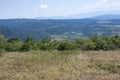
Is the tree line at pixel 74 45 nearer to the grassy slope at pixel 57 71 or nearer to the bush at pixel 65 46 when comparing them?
the bush at pixel 65 46

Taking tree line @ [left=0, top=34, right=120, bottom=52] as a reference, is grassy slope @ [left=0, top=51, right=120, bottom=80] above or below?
above

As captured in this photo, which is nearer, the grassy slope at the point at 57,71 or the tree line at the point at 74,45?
the grassy slope at the point at 57,71

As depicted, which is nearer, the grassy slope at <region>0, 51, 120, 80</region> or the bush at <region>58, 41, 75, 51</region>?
the grassy slope at <region>0, 51, 120, 80</region>

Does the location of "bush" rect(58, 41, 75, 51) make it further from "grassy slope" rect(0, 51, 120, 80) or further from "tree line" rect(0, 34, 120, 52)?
"grassy slope" rect(0, 51, 120, 80)

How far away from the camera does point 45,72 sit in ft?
51.3

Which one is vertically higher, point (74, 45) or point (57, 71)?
point (57, 71)

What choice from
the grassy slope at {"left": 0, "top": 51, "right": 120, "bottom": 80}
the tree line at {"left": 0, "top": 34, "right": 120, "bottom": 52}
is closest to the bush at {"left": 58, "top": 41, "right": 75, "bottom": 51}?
the tree line at {"left": 0, "top": 34, "right": 120, "bottom": 52}

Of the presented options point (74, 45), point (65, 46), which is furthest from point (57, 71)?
point (74, 45)

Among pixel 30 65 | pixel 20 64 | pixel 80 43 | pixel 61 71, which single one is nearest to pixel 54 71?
pixel 61 71

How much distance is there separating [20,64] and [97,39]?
36252 millimetres

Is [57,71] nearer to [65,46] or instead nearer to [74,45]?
[65,46]

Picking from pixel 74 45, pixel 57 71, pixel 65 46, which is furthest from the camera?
pixel 74 45

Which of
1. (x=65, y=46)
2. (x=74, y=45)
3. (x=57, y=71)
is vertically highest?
(x=57, y=71)

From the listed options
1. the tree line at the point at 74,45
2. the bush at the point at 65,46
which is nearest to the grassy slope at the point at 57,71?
the bush at the point at 65,46
